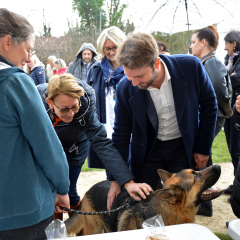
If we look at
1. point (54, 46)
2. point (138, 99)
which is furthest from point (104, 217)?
point (54, 46)

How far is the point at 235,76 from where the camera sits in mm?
4602

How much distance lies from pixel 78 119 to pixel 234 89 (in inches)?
126

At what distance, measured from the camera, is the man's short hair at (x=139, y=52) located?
218 cm

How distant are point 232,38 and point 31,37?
428 cm

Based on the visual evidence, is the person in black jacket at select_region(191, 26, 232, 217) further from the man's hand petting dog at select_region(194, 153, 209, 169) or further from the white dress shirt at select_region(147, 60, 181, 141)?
the white dress shirt at select_region(147, 60, 181, 141)

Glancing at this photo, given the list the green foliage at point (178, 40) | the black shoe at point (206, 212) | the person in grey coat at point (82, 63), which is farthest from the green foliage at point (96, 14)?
the black shoe at point (206, 212)

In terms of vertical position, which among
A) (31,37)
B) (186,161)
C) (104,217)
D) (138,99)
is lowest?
(104,217)

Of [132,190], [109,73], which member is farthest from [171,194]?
[109,73]

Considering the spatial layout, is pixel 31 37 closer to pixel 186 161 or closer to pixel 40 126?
pixel 40 126

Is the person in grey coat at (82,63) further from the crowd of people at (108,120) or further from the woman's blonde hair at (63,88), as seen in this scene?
the woman's blonde hair at (63,88)

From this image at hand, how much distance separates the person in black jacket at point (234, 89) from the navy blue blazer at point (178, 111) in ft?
6.11

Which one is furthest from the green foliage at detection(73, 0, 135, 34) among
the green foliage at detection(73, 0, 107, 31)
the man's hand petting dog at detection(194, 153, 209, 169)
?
the man's hand petting dog at detection(194, 153, 209, 169)

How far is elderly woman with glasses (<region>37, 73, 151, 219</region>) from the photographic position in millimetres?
2439

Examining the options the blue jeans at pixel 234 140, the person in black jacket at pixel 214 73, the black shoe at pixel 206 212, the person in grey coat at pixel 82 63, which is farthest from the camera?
the person in grey coat at pixel 82 63
